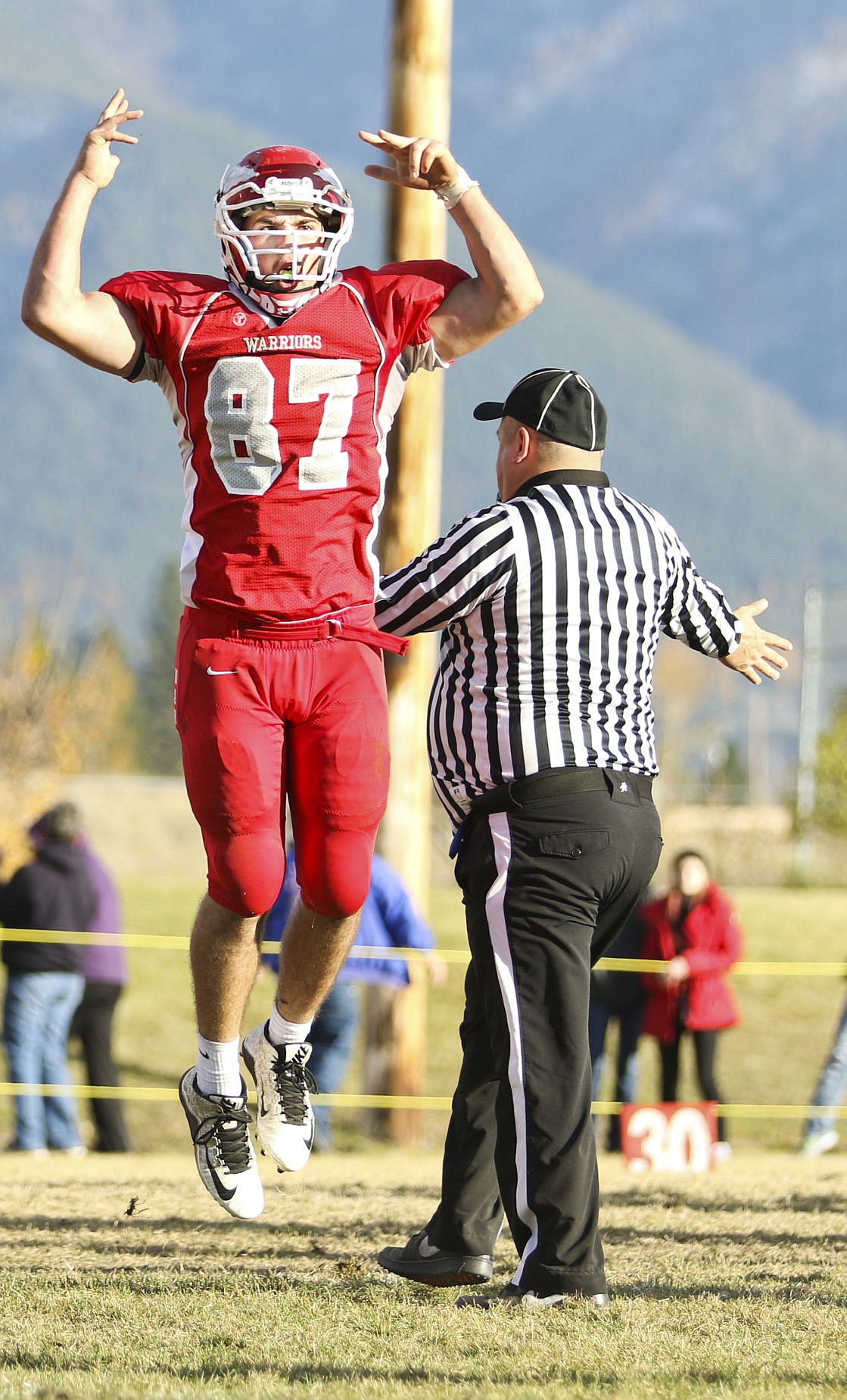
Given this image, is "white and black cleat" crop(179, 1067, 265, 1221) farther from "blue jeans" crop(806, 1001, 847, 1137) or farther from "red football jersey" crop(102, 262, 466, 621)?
"blue jeans" crop(806, 1001, 847, 1137)

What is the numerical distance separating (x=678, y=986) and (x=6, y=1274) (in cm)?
675

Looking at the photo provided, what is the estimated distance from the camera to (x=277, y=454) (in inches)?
147

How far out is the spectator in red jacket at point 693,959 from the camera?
10.0 m

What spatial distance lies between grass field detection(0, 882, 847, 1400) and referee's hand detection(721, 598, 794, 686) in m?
1.56

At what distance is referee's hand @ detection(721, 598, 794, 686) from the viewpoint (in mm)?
4391

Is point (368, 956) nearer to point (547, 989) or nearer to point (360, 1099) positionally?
point (360, 1099)

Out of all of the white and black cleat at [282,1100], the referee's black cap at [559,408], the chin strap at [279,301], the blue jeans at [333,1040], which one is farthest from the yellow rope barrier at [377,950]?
the chin strap at [279,301]

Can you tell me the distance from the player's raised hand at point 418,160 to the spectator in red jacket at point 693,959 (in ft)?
22.0

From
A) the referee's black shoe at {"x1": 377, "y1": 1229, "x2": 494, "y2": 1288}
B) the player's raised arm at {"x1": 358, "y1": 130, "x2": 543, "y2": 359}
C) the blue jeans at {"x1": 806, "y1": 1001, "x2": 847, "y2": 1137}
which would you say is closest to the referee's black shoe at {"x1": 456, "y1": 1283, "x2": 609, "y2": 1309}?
the referee's black shoe at {"x1": 377, "y1": 1229, "x2": 494, "y2": 1288}

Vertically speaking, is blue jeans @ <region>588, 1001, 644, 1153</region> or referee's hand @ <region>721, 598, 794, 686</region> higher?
referee's hand @ <region>721, 598, 794, 686</region>

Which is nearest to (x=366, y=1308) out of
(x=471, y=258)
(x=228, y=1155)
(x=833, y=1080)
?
(x=228, y=1155)

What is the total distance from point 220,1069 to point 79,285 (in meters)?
1.94

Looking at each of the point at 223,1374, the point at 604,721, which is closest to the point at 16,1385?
the point at 223,1374

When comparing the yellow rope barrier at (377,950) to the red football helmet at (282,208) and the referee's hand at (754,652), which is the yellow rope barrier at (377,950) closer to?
the referee's hand at (754,652)
